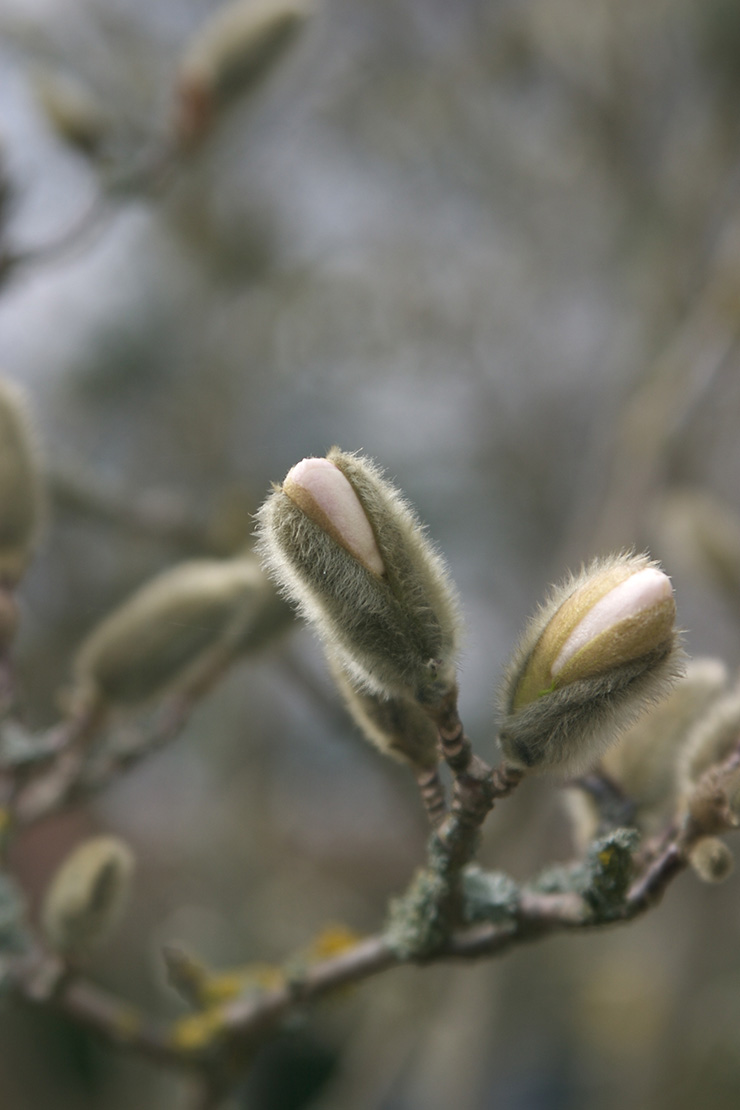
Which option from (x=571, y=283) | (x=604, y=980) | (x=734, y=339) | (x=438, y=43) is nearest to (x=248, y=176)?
(x=438, y=43)

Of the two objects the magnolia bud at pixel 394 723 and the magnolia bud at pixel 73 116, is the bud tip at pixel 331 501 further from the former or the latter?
the magnolia bud at pixel 73 116

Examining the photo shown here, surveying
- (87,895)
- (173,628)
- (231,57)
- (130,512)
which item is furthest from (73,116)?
(87,895)

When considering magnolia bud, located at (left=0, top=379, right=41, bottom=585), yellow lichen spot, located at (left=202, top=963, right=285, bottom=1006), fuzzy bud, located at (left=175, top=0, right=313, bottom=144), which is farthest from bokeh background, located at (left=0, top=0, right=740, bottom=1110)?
magnolia bud, located at (left=0, top=379, right=41, bottom=585)

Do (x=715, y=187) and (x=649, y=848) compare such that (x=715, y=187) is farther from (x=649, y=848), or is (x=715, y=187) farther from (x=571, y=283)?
(x=649, y=848)

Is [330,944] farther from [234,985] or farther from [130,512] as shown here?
[130,512]

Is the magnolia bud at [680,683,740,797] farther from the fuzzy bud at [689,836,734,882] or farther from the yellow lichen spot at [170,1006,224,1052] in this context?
the yellow lichen spot at [170,1006,224,1052]

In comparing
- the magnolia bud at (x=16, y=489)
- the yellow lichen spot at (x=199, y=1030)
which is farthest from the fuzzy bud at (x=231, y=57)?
the yellow lichen spot at (x=199, y=1030)
